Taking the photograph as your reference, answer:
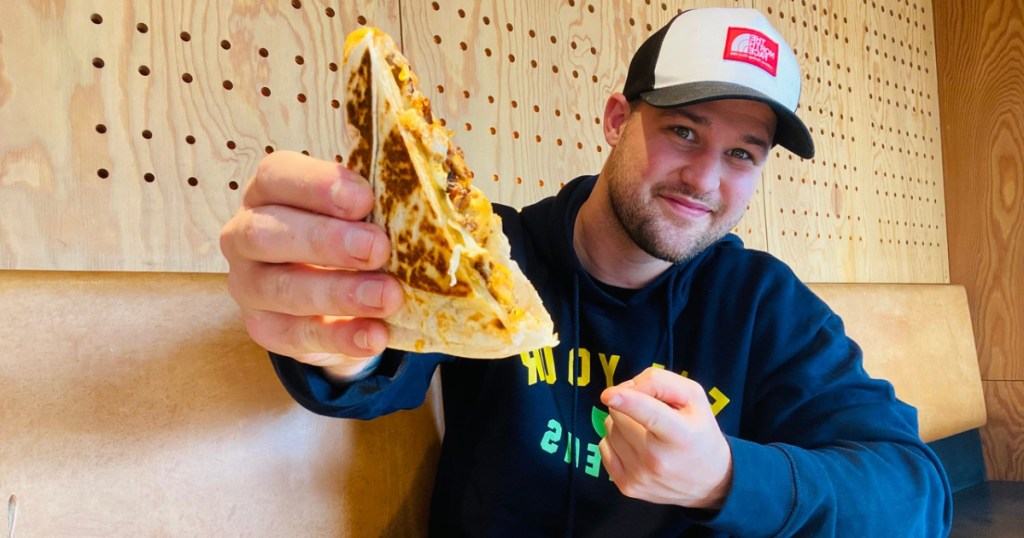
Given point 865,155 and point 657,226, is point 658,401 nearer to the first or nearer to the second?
point 657,226

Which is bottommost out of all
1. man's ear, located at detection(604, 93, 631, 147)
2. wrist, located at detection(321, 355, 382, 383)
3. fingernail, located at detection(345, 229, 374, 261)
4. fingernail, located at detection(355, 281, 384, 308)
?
wrist, located at detection(321, 355, 382, 383)

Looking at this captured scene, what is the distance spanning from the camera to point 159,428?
0.92 metres

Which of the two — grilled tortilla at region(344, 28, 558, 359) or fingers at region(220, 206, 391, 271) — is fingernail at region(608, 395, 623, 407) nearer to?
grilled tortilla at region(344, 28, 558, 359)

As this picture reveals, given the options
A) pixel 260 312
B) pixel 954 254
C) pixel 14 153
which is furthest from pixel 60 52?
pixel 954 254

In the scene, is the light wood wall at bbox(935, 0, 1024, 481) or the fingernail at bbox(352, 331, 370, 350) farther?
the light wood wall at bbox(935, 0, 1024, 481)

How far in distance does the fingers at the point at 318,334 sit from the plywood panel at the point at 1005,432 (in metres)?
2.84

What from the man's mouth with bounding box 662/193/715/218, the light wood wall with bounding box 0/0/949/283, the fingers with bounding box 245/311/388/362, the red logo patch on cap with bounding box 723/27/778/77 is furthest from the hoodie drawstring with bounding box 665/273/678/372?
the fingers with bounding box 245/311/388/362

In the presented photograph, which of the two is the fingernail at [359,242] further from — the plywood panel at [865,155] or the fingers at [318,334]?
the plywood panel at [865,155]

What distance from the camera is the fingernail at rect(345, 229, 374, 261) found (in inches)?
21.6

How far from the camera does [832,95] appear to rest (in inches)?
91.7

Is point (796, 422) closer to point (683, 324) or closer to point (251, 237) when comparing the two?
point (683, 324)

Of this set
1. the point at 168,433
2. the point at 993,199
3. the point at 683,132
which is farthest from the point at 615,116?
the point at 993,199

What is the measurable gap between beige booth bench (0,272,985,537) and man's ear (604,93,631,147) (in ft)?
2.10

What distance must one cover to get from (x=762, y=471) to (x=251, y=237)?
2.07ft
